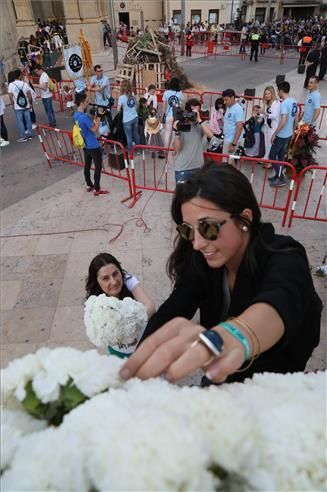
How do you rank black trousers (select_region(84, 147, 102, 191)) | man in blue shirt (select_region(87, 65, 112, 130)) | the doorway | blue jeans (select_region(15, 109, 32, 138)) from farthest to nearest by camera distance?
1. the doorway
2. blue jeans (select_region(15, 109, 32, 138))
3. man in blue shirt (select_region(87, 65, 112, 130))
4. black trousers (select_region(84, 147, 102, 191))

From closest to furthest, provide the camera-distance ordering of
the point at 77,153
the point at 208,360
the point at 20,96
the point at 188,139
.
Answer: the point at 208,360
the point at 188,139
the point at 77,153
the point at 20,96

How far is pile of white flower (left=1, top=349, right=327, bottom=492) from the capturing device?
0.57 m

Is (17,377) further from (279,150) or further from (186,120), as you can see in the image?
(279,150)

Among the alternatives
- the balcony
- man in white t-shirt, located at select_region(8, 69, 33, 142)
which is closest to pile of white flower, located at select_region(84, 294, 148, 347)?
man in white t-shirt, located at select_region(8, 69, 33, 142)

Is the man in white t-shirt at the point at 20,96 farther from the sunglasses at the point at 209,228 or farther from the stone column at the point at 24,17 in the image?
the stone column at the point at 24,17

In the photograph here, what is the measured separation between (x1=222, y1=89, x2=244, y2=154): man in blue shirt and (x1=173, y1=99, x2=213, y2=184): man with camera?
1.19 meters

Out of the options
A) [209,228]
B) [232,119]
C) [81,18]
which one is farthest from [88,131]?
[81,18]

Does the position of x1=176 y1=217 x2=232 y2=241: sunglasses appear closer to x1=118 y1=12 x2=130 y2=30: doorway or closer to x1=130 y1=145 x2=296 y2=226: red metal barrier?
x1=130 y1=145 x2=296 y2=226: red metal barrier

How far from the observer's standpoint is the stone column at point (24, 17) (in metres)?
24.5

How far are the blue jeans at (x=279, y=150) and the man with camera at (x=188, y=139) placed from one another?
1.77m

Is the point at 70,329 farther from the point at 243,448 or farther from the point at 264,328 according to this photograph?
the point at 243,448

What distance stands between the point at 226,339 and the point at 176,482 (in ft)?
1.51

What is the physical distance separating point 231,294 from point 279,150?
20.2 feet

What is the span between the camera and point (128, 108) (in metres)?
8.14
